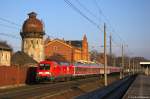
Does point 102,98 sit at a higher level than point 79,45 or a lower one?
lower

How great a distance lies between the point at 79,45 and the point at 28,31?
202 ft

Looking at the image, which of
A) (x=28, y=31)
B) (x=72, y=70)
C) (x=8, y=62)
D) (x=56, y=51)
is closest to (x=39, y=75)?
(x=72, y=70)

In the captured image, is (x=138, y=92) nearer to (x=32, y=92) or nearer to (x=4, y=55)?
(x=32, y=92)

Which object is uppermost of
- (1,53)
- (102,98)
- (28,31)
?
(28,31)

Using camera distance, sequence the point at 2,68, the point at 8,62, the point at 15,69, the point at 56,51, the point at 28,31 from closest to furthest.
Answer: the point at 2,68 → the point at 15,69 → the point at 8,62 → the point at 28,31 → the point at 56,51

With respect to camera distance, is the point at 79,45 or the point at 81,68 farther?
the point at 79,45

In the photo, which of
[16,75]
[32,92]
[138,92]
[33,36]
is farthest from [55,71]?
[33,36]

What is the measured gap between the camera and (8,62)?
7225 cm

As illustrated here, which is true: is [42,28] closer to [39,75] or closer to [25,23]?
[25,23]

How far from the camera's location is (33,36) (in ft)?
312

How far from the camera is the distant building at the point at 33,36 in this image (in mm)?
94562

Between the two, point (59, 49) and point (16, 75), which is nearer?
point (16, 75)

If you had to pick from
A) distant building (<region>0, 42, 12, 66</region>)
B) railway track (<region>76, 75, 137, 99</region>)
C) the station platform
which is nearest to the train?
railway track (<region>76, 75, 137, 99</region>)

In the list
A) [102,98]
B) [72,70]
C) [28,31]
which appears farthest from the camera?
[28,31]
